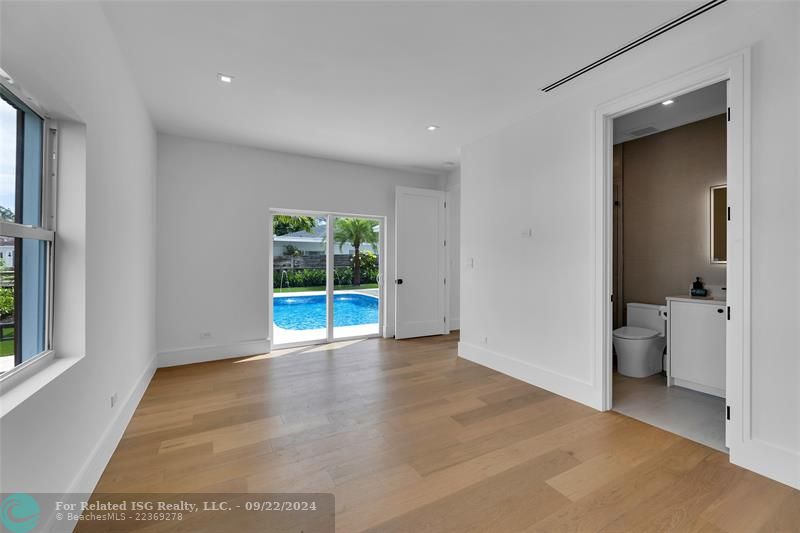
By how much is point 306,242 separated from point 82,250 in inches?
138

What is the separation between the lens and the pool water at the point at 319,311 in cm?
525

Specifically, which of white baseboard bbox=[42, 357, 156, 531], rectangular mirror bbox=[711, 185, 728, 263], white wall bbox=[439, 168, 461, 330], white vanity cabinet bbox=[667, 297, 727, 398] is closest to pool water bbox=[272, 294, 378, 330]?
white wall bbox=[439, 168, 461, 330]

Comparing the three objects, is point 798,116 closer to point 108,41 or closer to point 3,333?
point 3,333

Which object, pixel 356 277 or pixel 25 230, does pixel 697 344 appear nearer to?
pixel 356 277

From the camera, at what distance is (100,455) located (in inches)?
82.7

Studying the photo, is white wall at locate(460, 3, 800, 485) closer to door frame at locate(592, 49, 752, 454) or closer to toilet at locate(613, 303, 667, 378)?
door frame at locate(592, 49, 752, 454)

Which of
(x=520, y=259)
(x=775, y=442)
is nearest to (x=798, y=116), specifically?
(x=775, y=442)

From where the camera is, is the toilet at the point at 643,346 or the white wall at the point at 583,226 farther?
the toilet at the point at 643,346

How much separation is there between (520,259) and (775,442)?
2242 millimetres

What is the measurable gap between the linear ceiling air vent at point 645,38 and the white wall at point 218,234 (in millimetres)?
3552

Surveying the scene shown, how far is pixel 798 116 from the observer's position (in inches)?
78.2

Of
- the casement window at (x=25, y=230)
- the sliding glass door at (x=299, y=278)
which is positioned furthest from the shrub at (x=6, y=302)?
the sliding glass door at (x=299, y=278)

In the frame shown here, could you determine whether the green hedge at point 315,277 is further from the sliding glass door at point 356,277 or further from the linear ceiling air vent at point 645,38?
the linear ceiling air vent at point 645,38

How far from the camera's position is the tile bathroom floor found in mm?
2621
